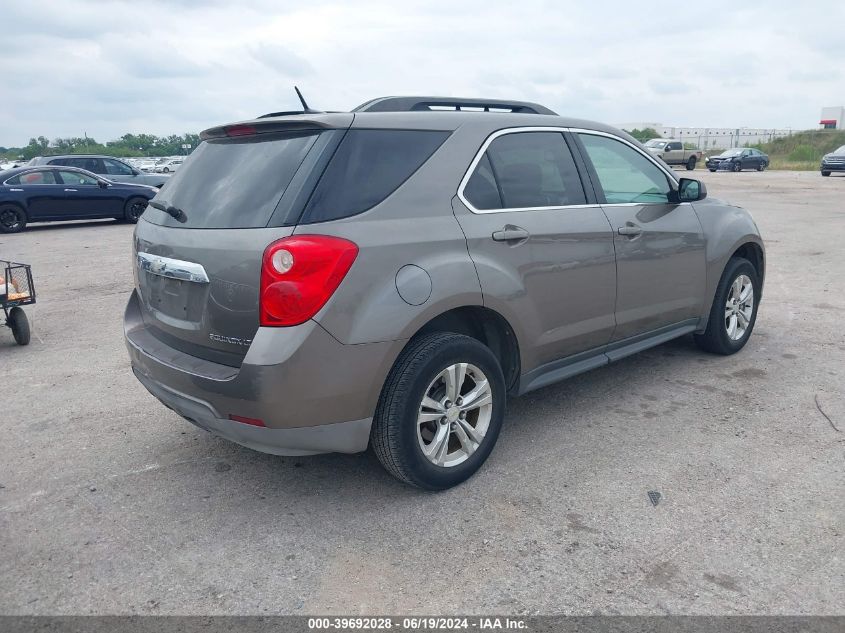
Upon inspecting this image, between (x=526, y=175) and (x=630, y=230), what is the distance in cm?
86

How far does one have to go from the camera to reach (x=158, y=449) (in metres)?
4.09

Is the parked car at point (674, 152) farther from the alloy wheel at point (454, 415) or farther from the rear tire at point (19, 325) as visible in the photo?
the alloy wheel at point (454, 415)

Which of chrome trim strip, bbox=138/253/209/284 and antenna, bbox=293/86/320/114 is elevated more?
antenna, bbox=293/86/320/114

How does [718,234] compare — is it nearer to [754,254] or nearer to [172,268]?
[754,254]

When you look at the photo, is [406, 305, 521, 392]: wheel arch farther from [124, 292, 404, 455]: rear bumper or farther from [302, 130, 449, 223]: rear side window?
[302, 130, 449, 223]: rear side window

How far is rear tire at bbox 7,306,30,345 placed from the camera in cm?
613

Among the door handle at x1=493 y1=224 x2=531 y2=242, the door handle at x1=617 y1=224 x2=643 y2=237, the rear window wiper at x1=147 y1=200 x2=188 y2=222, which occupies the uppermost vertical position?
the rear window wiper at x1=147 y1=200 x2=188 y2=222

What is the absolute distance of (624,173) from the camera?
4641 millimetres

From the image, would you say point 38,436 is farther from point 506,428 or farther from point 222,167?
point 506,428

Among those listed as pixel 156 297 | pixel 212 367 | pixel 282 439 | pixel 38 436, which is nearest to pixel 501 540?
pixel 282 439

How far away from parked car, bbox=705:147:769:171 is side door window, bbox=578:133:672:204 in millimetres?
41398

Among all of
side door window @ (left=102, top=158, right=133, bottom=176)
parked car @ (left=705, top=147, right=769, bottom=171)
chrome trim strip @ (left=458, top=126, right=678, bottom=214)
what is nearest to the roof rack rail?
chrome trim strip @ (left=458, top=126, right=678, bottom=214)

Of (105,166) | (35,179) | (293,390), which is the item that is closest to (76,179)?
(35,179)

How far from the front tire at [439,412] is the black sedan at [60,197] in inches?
587
